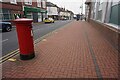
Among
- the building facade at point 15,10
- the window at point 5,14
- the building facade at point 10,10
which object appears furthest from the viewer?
the building facade at point 15,10

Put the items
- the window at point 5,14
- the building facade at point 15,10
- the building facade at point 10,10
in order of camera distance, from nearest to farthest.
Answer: the window at point 5,14, the building facade at point 10,10, the building facade at point 15,10

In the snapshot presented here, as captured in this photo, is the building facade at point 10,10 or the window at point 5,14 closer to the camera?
the window at point 5,14

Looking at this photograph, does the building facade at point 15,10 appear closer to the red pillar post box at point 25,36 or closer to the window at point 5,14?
the window at point 5,14

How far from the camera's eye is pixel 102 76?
3990 millimetres

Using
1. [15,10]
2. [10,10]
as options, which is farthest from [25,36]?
[15,10]

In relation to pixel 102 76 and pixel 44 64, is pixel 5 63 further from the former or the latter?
pixel 102 76

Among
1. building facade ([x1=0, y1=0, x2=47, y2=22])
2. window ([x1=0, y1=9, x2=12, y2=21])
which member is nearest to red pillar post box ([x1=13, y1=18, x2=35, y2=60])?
window ([x1=0, y1=9, x2=12, y2=21])

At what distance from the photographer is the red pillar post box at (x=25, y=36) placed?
5273mm

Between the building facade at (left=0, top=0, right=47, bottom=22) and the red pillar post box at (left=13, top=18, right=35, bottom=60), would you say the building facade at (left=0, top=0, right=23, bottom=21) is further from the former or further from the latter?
the red pillar post box at (left=13, top=18, right=35, bottom=60)

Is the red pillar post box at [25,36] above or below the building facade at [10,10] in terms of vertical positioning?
below

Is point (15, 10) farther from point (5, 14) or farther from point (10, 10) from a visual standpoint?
point (5, 14)

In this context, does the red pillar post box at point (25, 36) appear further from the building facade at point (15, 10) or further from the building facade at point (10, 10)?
the building facade at point (15, 10)

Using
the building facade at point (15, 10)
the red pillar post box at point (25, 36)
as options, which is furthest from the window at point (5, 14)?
the red pillar post box at point (25, 36)

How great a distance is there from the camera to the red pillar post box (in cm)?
527
